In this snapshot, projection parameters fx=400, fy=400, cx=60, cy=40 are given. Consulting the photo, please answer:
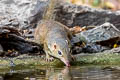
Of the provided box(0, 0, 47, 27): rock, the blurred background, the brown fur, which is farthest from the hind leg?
the blurred background

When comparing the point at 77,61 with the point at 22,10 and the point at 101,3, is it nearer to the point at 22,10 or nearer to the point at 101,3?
the point at 22,10

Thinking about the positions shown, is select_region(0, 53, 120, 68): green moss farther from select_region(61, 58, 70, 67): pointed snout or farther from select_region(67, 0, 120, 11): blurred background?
select_region(67, 0, 120, 11): blurred background

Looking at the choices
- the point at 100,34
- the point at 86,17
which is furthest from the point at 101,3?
the point at 100,34

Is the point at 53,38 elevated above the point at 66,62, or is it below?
above

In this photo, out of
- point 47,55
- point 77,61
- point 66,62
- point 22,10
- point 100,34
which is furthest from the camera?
point 22,10

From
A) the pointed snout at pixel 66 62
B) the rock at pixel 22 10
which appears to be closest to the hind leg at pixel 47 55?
the pointed snout at pixel 66 62

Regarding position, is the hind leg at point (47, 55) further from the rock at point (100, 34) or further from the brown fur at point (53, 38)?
the rock at point (100, 34)

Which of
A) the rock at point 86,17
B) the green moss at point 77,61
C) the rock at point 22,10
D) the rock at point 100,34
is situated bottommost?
the green moss at point 77,61

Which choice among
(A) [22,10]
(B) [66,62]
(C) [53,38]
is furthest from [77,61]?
(A) [22,10]

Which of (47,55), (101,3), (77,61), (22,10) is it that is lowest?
(77,61)

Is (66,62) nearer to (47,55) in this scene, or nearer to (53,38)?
(47,55)

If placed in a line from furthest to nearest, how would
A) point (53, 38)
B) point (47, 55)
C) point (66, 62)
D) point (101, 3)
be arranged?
point (101, 3) → point (53, 38) → point (47, 55) → point (66, 62)

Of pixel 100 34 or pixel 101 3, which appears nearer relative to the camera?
pixel 100 34

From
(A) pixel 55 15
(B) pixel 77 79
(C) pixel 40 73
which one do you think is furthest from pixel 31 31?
(B) pixel 77 79
